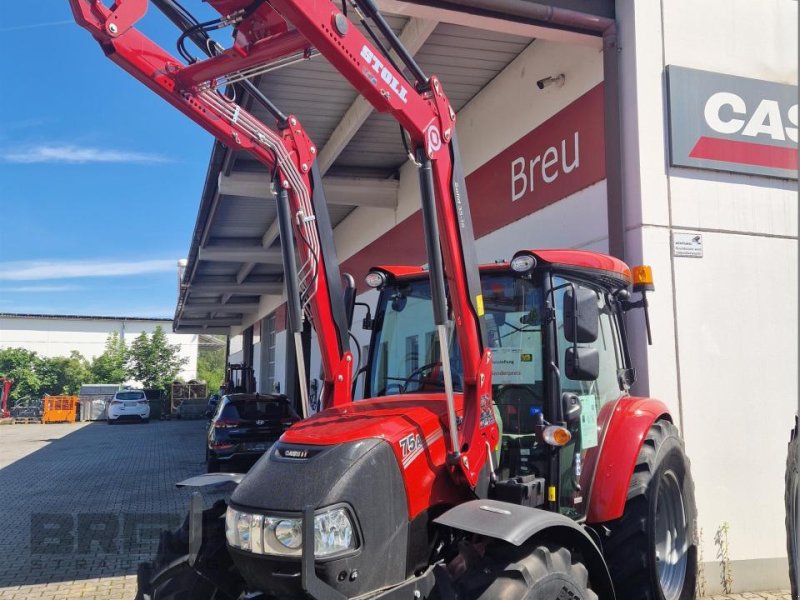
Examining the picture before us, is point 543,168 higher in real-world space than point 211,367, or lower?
higher

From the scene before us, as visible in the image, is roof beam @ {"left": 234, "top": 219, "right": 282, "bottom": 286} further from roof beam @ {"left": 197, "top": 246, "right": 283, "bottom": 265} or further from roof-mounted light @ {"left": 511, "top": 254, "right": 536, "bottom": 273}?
roof-mounted light @ {"left": 511, "top": 254, "right": 536, "bottom": 273}

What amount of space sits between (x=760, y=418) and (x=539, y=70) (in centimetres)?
430

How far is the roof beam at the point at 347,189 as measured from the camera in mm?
11359

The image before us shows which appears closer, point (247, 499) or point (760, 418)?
point (247, 499)

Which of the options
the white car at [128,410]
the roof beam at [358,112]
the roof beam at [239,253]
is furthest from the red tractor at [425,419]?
the white car at [128,410]

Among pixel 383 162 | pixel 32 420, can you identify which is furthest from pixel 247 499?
pixel 32 420

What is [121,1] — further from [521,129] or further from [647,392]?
[521,129]

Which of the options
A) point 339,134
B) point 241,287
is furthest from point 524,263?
point 241,287

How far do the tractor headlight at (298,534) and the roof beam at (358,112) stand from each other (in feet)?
14.3

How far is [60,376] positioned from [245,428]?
4107 centimetres

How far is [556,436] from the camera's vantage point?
372cm

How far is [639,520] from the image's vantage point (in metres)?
4.18

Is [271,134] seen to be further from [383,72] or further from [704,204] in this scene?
[704,204]

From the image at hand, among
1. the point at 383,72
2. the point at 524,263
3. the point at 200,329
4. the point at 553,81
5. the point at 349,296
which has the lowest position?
the point at 349,296
